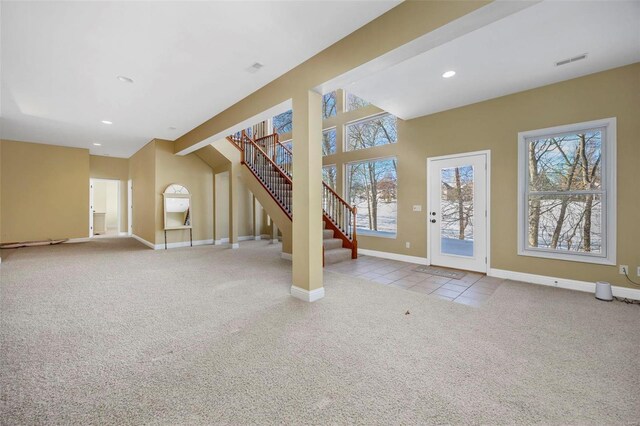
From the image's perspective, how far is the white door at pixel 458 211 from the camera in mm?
4449

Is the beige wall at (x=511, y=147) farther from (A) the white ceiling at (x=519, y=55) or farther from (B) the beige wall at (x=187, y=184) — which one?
(B) the beige wall at (x=187, y=184)

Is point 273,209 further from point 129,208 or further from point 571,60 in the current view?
point 129,208

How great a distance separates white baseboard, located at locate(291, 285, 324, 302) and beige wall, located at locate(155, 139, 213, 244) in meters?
5.20

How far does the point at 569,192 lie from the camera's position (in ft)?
12.1

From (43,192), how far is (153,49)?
6.99 m

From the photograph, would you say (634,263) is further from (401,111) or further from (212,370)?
(212,370)

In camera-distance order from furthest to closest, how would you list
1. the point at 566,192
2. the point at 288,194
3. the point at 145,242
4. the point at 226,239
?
1. the point at 226,239
2. the point at 145,242
3. the point at 288,194
4. the point at 566,192

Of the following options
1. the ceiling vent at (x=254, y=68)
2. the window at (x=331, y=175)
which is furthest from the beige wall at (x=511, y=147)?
the ceiling vent at (x=254, y=68)

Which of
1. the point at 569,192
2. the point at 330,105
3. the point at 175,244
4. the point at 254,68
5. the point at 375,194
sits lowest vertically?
the point at 175,244

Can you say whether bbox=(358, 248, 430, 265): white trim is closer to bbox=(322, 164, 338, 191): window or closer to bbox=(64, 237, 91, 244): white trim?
bbox=(322, 164, 338, 191): window

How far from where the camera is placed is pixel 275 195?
6.16 meters

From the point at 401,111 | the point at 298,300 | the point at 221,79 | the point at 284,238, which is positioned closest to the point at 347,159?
the point at 401,111

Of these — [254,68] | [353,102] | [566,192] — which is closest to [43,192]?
[254,68]

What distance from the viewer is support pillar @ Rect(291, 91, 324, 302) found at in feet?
10.3
